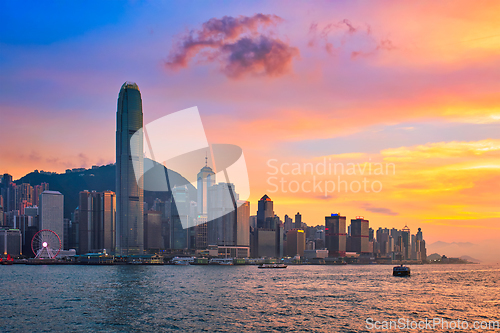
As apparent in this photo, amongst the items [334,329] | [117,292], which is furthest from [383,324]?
[117,292]

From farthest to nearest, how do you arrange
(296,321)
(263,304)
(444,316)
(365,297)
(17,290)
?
(17,290) → (365,297) → (263,304) → (444,316) → (296,321)

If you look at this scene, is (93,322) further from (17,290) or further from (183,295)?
(17,290)

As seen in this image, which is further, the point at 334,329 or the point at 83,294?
the point at 83,294

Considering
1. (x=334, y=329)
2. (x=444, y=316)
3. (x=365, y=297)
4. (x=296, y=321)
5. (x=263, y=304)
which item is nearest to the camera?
(x=334, y=329)

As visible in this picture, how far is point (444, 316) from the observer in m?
78.4

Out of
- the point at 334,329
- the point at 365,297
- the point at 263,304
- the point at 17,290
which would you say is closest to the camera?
the point at 334,329

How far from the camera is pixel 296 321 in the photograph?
72562mm

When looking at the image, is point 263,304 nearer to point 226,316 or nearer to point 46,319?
point 226,316

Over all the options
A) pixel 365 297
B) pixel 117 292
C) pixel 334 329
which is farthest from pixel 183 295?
pixel 334 329

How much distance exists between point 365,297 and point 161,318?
49932 millimetres

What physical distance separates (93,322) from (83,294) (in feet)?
134

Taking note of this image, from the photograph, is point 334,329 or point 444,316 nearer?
point 334,329

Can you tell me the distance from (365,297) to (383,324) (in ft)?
118

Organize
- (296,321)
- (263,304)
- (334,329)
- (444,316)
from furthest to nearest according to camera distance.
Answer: (263,304), (444,316), (296,321), (334,329)
